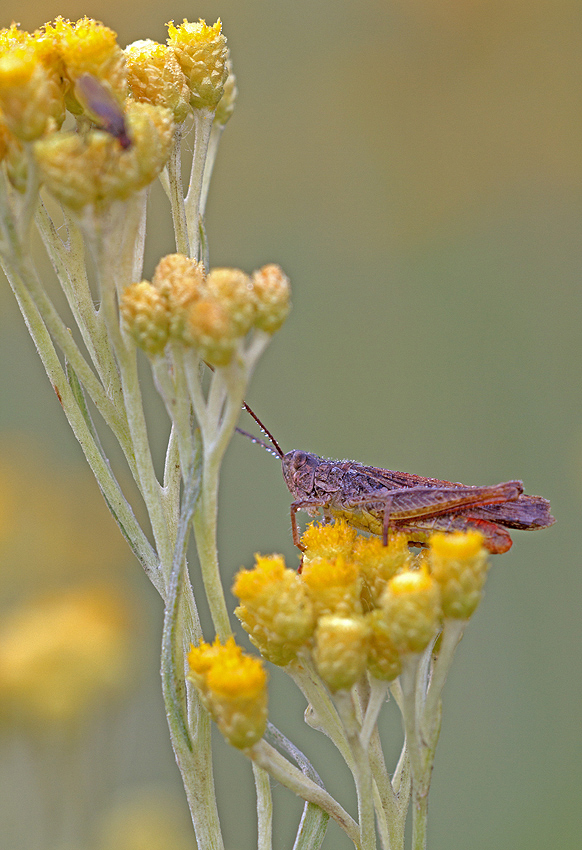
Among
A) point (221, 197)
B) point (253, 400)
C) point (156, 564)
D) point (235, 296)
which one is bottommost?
point (156, 564)

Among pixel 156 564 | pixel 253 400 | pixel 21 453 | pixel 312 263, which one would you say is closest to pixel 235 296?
pixel 156 564

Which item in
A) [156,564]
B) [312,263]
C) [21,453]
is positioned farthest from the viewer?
[312,263]

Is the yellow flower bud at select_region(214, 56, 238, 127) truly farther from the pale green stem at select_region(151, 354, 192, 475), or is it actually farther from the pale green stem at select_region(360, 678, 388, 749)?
the pale green stem at select_region(360, 678, 388, 749)

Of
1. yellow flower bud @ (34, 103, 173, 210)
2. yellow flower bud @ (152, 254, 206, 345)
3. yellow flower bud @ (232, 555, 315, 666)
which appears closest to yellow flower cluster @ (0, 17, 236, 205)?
yellow flower bud @ (34, 103, 173, 210)

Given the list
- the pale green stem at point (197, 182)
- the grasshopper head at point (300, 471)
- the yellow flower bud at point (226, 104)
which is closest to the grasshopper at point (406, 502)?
the grasshopper head at point (300, 471)

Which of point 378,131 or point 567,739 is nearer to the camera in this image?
point 567,739

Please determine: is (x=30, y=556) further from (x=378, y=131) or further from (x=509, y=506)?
(x=378, y=131)
